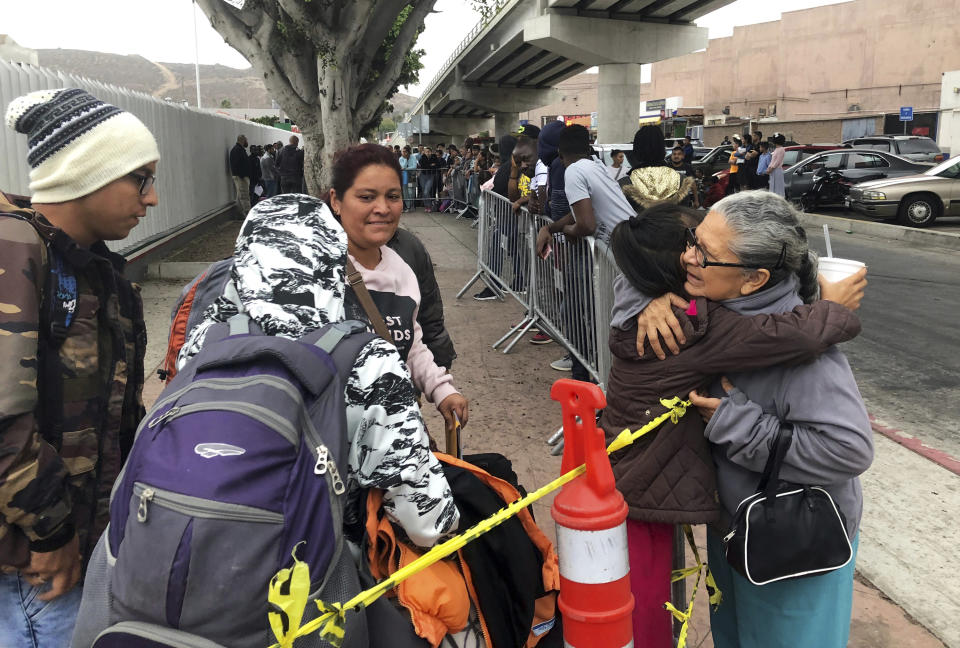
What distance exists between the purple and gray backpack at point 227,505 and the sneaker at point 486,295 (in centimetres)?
756

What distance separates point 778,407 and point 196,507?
4.69 ft

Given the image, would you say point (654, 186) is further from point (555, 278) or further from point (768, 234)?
point (768, 234)

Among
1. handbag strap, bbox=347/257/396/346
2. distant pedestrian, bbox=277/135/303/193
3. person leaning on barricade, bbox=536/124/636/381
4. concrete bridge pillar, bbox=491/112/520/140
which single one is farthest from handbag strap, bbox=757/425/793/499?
concrete bridge pillar, bbox=491/112/520/140

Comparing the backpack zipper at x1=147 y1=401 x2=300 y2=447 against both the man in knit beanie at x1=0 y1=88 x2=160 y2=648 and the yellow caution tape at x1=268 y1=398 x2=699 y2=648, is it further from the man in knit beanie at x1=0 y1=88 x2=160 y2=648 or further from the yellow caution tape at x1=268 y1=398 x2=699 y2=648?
the man in knit beanie at x1=0 y1=88 x2=160 y2=648

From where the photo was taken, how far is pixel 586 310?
4.92 metres

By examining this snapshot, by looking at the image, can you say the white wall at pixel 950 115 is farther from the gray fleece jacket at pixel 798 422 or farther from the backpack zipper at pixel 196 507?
the backpack zipper at pixel 196 507

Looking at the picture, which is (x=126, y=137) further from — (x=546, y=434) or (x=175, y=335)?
(x=546, y=434)

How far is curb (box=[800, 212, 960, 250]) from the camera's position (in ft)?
43.8

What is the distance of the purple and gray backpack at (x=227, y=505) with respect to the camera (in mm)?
1215

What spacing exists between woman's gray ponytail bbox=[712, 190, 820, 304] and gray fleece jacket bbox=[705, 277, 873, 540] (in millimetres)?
73

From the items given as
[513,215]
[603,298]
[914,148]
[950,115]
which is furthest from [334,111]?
[950,115]

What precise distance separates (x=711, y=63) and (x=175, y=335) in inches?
3199

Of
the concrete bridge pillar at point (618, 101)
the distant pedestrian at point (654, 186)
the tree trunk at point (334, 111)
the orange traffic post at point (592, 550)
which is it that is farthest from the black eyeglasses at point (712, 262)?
the concrete bridge pillar at point (618, 101)

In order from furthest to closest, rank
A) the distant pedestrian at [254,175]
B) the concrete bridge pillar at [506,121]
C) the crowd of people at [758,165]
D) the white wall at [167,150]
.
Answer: the concrete bridge pillar at [506,121] < the distant pedestrian at [254,175] < the crowd of people at [758,165] < the white wall at [167,150]
